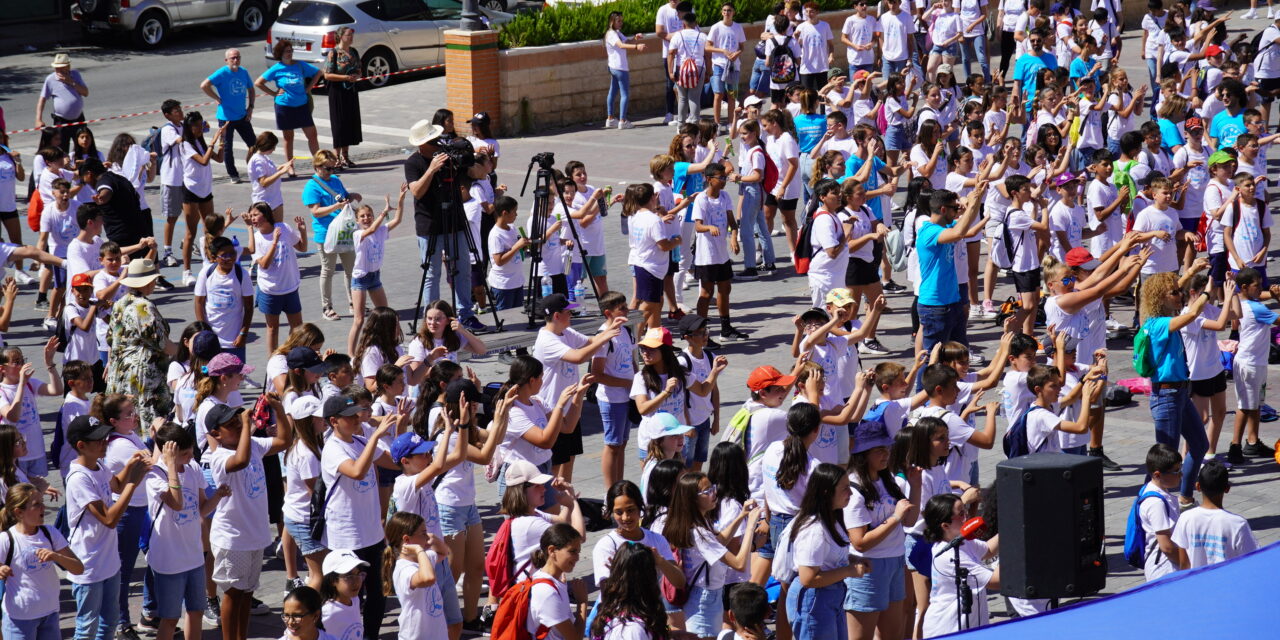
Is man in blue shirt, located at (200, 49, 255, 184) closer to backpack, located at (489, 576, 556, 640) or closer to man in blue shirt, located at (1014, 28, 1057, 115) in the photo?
man in blue shirt, located at (1014, 28, 1057, 115)

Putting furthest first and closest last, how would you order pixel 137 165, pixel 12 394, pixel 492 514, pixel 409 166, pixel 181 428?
pixel 137 165
pixel 409 166
pixel 492 514
pixel 12 394
pixel 181 428

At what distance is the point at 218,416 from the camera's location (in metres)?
9.44

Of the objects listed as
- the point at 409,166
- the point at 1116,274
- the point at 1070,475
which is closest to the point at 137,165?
the point at 409,166

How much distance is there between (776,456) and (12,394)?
16.1 ft

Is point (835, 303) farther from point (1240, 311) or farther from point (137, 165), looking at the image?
point (137, 165)

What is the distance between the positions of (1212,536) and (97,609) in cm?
593

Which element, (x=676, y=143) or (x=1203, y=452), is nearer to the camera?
(x=1203, y=452)

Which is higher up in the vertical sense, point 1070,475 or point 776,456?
point 1070,475

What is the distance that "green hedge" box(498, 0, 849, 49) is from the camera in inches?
937

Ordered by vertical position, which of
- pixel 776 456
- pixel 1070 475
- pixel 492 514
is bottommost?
pixel 492 514

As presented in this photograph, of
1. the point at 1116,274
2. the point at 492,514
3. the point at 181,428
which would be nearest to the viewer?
the point at 181,428

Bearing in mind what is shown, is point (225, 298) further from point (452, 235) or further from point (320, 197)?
point (452, 235)

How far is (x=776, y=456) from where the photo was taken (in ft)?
30.4

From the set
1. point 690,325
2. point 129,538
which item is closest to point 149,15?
point 690,325
